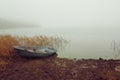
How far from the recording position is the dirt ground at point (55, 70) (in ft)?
27.6

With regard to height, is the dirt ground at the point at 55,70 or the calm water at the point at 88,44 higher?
the dirt ground at the point at 55,70

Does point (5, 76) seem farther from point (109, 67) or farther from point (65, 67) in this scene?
point (109, 67)

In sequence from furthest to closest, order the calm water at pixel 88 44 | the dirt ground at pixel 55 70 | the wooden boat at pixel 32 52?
the calm water at pixel 88 44 < the wooden boat at pixel 32 52 < the dirt ground at pixel 55 70

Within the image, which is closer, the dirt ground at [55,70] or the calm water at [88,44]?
the dirt ground at [55,70]

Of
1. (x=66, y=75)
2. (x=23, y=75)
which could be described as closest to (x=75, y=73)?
(x=66, y=75)

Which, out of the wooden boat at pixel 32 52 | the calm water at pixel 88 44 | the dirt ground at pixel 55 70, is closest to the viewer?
the dirt ground at pixel 55 70

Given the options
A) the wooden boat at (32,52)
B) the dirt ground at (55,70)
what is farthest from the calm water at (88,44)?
the dirt ground at (55,70)

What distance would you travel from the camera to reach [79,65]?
1054cm

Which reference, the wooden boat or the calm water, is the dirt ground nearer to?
the wooden boat

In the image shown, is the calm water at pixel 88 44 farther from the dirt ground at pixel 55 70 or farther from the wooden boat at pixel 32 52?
the dirt ground at pixel 55 70

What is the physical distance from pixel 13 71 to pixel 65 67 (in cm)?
262

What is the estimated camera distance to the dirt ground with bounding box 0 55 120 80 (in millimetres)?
8406

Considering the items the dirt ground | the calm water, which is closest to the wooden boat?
the dirt ground

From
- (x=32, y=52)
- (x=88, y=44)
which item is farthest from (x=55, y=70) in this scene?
(x=88, y=44)
